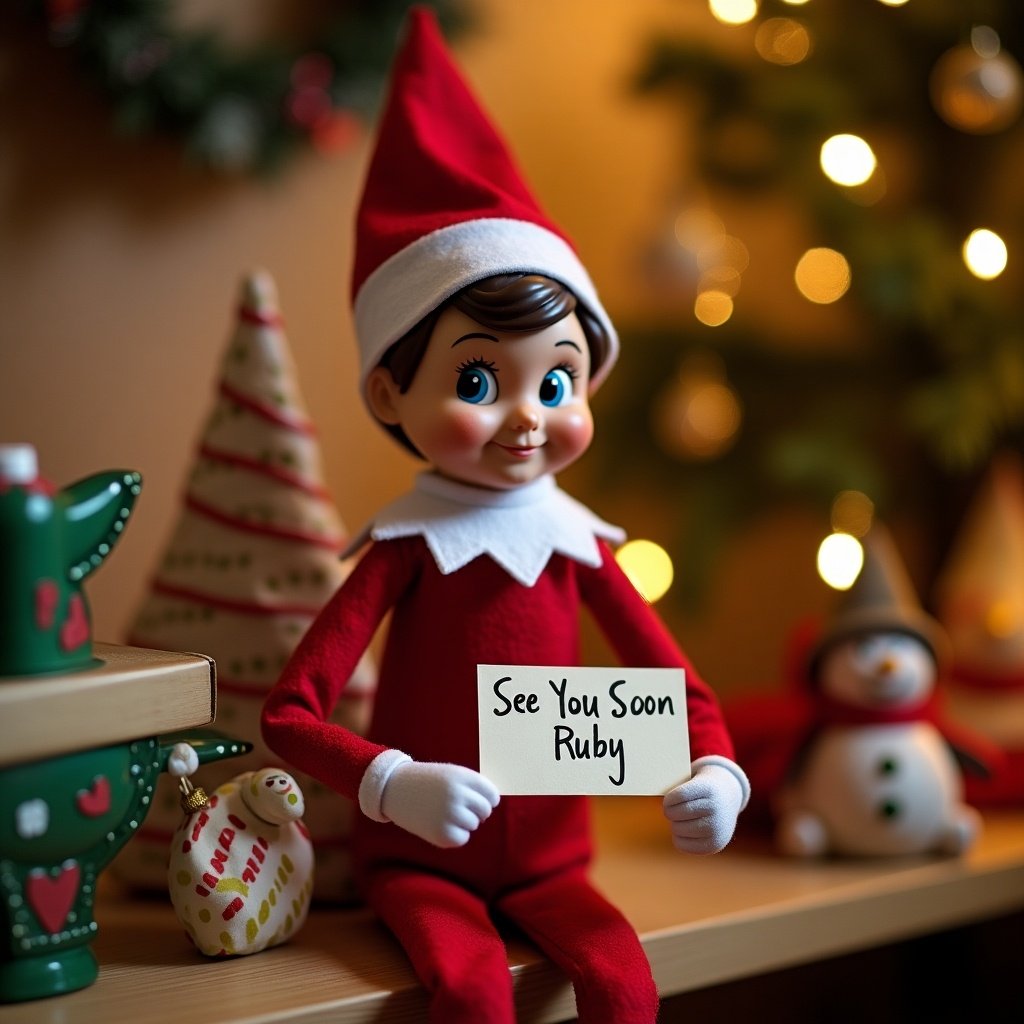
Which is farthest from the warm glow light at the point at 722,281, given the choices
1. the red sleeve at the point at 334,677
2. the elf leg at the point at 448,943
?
the elf leg at the point at 448,943

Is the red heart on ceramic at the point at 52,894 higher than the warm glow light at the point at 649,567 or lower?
lower

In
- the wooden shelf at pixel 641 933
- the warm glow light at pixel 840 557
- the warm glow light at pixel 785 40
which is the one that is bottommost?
the wooden shelf at pixel 641 933

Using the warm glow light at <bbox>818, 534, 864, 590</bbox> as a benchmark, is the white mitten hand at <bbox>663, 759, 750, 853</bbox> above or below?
below

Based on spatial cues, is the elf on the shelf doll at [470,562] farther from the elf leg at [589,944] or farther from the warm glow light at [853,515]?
the warm glow light at [853,515]

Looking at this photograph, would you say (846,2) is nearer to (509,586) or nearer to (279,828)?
(509,586)

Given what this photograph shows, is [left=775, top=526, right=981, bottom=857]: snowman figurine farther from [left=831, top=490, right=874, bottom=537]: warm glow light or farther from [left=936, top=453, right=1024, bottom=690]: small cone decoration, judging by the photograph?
[left=831, top=490, right=874, bottom=537]: warm glow light

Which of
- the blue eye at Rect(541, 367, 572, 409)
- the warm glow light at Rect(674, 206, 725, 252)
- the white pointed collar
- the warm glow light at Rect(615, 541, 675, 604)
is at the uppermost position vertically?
the warm glow light at Rect(674, 206, 725, 252)

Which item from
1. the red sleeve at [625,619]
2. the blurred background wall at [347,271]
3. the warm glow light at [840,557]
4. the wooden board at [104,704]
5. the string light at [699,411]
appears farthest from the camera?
the string light at [699,411]

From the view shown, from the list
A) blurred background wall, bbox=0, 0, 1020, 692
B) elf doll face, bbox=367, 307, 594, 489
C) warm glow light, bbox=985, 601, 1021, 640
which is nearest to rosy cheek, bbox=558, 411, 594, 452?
elf doll face, bbox=367, 307, 594, 489
